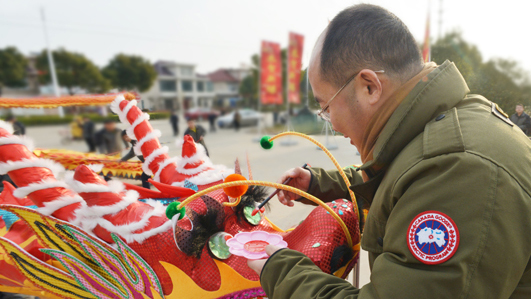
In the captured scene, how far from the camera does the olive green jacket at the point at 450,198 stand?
62 cm

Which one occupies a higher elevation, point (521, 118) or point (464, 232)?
point (521, 118)

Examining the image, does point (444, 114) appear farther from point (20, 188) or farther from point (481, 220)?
point (20, 188)

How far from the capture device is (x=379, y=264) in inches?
28.4

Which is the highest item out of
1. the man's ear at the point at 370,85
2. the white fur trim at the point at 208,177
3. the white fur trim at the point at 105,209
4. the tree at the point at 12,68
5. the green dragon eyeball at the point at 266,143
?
the tree at the point at 12,68

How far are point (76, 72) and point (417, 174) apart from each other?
52.2 ft

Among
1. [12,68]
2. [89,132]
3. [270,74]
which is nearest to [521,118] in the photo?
[89,132]

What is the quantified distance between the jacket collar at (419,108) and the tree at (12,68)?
40.2ft

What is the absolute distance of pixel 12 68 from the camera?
34.3 ft

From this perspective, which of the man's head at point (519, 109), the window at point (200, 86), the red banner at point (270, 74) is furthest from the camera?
the window at point (200, 86)

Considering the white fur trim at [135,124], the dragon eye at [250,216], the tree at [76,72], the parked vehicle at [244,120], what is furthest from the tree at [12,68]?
the dragon eye at [250,216]

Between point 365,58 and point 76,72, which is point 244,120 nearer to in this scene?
point 76,72

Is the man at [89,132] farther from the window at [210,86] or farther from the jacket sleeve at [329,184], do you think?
the window at [210,86]

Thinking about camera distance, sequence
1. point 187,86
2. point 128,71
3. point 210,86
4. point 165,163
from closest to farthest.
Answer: point 165,163 → point 128,71 → point 187,86 → point 210,86

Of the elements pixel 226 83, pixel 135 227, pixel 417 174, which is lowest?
pixel 135 227
